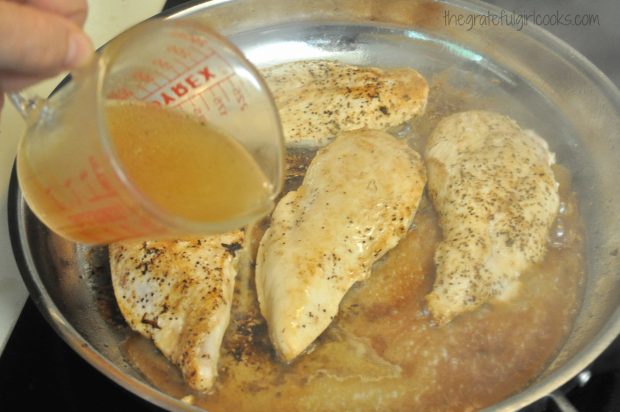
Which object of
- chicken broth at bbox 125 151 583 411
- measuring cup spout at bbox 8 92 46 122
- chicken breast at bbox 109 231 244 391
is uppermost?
measuring cup spout at bbox 8 92 46 122

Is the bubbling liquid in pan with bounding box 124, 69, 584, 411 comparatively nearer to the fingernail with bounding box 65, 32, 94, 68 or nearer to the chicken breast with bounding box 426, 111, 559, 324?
the chicken breast with bounding box 426, 111, 559, 324

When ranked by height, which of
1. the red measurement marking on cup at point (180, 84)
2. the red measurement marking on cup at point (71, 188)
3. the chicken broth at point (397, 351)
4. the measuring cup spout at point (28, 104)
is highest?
the measuring cup spout at point (28, 104)

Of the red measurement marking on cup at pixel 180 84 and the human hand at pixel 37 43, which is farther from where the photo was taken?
the red measurement marking on cup at pixel 180 84

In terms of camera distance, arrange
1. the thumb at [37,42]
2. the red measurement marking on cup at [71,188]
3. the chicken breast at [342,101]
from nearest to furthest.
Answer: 1. the thumb at [37,42]
2. the red measurement marking on cup at [71,188]
3. the chicken breast at [342,101]

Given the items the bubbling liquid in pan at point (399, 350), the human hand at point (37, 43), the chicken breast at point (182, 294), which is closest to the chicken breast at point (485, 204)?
the bubbling liquid in pan at point (399, 350)

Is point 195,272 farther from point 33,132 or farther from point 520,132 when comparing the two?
point 520,132

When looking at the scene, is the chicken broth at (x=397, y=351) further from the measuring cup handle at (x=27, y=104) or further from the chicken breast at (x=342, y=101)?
the measuring cup handle at (x=27, y=104)

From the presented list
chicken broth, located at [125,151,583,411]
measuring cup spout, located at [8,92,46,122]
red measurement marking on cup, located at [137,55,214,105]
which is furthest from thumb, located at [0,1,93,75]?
chicken broth, located at [125,151,583,411]
